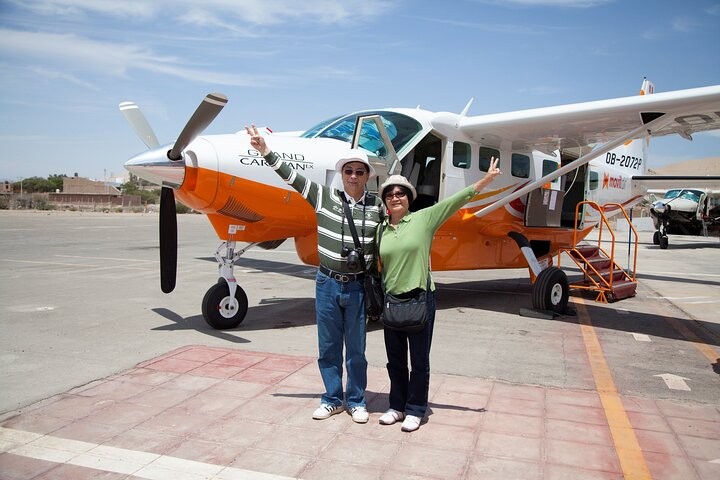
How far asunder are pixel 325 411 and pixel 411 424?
0.66 meters

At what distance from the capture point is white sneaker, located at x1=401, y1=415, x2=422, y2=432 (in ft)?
12.8

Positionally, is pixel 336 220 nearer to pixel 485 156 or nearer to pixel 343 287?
pixel 343 287

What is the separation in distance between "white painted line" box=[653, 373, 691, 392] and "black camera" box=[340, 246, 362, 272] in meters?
3.24

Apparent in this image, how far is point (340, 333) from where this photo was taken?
13.9 feet

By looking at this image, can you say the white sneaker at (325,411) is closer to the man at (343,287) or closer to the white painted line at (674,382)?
the man at (343,287)

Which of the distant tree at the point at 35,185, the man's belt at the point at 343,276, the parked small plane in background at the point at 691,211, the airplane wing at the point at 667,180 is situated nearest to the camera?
the man's belt at the point at 343,276

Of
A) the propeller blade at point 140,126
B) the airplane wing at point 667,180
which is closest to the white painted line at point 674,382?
the propeller blade at point 140,126

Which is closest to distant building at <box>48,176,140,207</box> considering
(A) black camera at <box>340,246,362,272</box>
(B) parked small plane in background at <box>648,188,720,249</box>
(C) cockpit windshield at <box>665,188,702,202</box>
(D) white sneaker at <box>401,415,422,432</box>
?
(C) cockpit windshield at <box>665,188,702,202</box>

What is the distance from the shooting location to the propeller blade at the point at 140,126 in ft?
23.5

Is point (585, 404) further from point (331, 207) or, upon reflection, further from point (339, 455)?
point (331, 207)

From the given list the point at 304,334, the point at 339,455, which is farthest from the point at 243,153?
the point at 339,455

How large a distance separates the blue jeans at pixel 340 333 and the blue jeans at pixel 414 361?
0.26 metres

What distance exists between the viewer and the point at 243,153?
6.61m

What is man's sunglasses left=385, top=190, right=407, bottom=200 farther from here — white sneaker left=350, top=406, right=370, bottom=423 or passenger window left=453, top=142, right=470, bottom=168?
passenger window left=453, top=142, right=470, bottom=168
